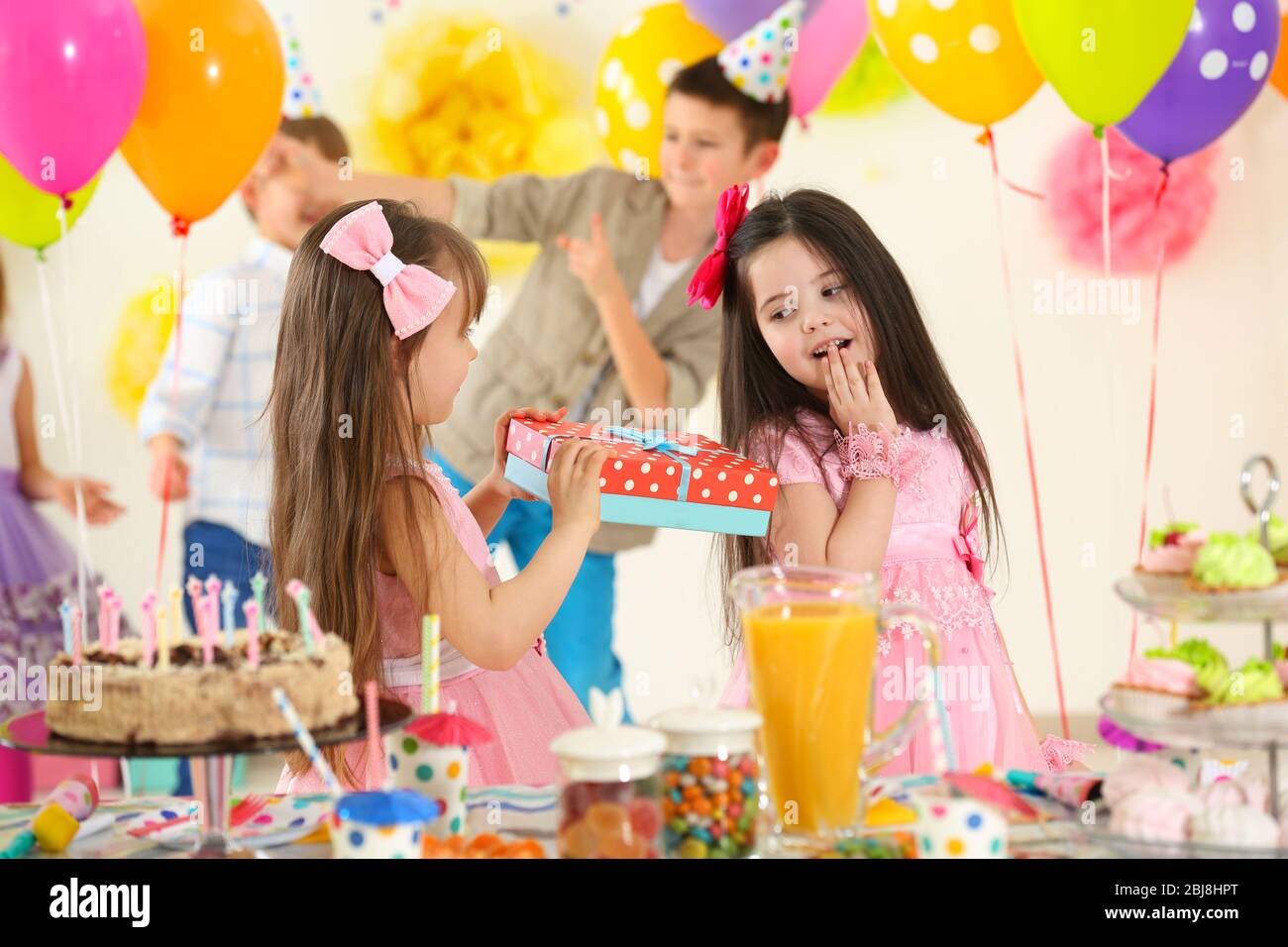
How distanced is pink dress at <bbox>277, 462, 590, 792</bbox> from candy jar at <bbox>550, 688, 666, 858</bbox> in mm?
536

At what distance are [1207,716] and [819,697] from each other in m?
0.29

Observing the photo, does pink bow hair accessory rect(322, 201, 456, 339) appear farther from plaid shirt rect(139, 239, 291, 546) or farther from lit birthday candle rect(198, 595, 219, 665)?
plaid shirt rect(139, 239, 291, 546)

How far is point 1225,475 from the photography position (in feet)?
14.6

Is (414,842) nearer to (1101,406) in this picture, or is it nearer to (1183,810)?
(1183,810)

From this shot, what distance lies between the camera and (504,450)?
6.18 ft

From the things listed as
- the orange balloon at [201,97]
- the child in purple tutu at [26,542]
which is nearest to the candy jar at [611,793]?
the orange balloon at [201,97]

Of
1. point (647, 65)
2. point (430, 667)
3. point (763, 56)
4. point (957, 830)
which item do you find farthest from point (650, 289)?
point (957, 830)

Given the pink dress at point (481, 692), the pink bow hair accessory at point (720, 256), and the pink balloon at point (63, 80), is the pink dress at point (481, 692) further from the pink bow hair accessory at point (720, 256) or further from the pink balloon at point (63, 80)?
the pink balloon at point (63, 80)

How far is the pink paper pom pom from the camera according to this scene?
4.41m

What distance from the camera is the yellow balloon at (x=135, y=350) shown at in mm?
4445

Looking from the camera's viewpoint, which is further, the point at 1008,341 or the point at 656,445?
the point at 1008,341

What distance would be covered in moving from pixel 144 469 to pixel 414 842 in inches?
150

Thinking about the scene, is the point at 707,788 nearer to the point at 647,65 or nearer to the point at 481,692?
the point at 481,692

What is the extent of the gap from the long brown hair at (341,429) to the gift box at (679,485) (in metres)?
0.20
